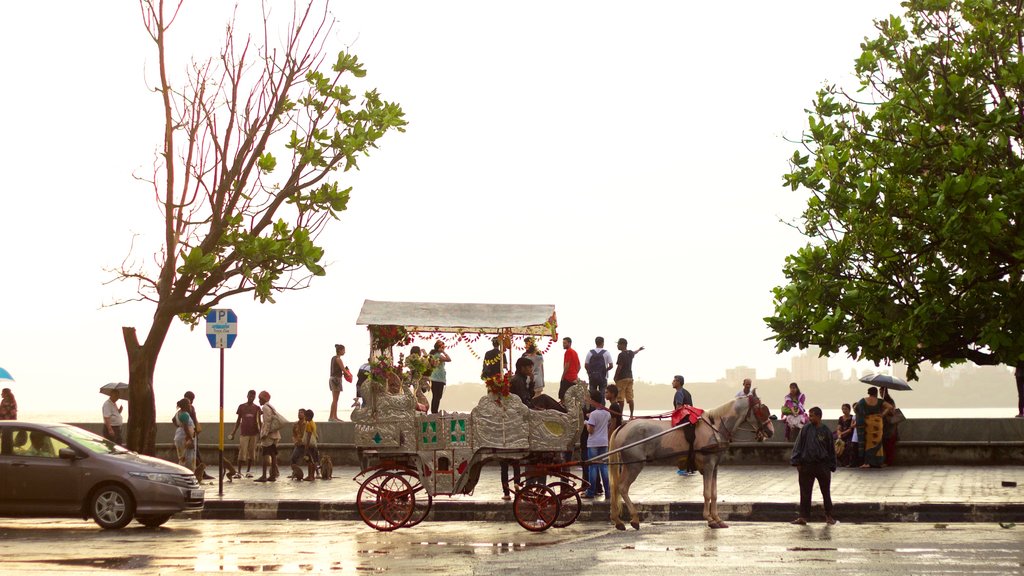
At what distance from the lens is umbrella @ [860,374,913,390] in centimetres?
3080

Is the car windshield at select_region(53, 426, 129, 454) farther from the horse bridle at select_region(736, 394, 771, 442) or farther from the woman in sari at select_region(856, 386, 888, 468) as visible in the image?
the woman in sari at select_region(856, 386, 888, 468)

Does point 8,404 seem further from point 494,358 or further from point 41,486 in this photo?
point 494,358

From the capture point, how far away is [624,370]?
2836 cm

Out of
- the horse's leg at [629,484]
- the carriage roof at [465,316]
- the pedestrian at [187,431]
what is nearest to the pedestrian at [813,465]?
the horse's leg at [629,484]

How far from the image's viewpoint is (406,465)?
18.3m

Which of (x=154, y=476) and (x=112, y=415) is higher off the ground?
(x=112, y=415)

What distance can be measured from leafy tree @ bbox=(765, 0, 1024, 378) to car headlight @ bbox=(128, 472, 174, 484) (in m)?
10.1

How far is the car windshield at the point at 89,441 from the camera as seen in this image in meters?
19.5

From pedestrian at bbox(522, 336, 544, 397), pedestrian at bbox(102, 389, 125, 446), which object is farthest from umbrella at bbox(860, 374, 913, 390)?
pedestrian at bbox(102, 389, 125, 446)

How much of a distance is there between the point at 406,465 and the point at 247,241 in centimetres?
821

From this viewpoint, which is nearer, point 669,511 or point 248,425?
point 669,511

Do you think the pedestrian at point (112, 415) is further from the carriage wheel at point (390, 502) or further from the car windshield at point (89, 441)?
the carriage wheel at point (390, 502)

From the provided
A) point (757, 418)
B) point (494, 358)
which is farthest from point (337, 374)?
point (757, 418)

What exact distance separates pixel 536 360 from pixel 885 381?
32.1ft
